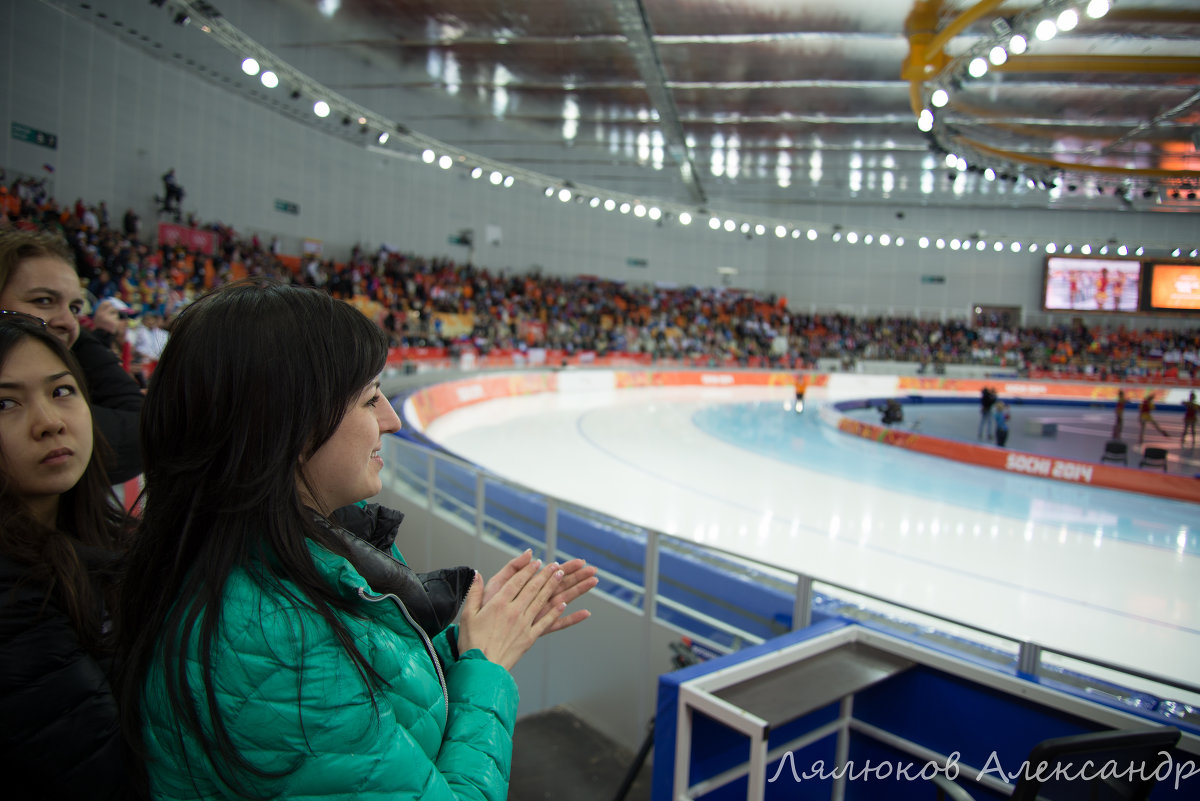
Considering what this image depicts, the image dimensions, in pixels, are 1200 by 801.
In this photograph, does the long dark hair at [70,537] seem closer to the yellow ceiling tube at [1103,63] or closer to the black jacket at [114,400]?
the black jacket at [114,400]

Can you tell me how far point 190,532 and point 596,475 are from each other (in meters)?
9.99

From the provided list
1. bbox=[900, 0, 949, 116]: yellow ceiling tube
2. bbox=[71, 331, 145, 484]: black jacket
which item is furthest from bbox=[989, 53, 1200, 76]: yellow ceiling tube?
bbox=[71, 331, 145, 484]: black jacket

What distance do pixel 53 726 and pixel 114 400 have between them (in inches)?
69.8

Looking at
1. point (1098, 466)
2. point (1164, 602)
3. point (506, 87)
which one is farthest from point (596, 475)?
point (506, 87)

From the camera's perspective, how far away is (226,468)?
3.08 ft

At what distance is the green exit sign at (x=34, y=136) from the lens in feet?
48.0

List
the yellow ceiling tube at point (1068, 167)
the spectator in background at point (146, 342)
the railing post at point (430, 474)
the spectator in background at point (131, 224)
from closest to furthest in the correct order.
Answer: the railing post at point (430, 474)
the spectator in background at point (146, 342)
the spectator in background at point (131, 224)
the yellow ceiling tube at point (1068, 167)

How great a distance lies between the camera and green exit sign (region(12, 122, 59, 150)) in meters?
14.6

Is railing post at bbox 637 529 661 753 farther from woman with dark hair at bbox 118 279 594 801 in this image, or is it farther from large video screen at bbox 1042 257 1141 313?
large video screen at bbox 1042 257 1141 313

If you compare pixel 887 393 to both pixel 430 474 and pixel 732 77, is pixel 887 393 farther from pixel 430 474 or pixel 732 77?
pixel 430 474

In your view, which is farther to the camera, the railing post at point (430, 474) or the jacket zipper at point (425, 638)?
the railing post at point (430, 474)

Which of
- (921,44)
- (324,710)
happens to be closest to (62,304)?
(324,710)

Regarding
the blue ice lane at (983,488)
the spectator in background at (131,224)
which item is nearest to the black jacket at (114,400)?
the blue ice lane at (983,488)

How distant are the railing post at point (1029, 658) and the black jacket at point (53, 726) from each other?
277 centimetres
